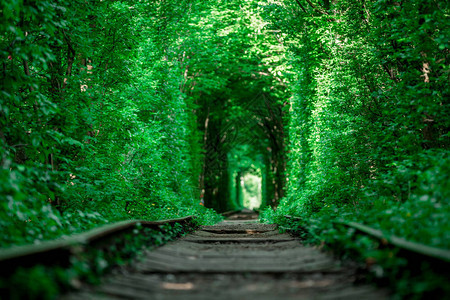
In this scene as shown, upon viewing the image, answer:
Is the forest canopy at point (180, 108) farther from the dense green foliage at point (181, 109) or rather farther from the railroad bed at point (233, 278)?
the railroad bed at point (233, 278)

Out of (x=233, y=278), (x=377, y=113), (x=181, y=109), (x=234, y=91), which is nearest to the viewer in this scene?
(x=233, y=278)

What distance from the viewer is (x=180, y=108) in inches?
766

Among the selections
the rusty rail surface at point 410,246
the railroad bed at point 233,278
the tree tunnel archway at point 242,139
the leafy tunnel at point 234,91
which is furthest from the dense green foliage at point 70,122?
the tree tunnel archway at point 242,139

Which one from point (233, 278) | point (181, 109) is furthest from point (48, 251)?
point (181, 109)

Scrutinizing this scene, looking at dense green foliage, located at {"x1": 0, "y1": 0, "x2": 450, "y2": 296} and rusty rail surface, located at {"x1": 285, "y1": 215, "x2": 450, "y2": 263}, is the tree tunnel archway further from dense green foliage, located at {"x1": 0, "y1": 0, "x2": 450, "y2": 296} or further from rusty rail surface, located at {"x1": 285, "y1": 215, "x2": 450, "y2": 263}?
rusty rail surface, located at {"x1": 285, "y1": 215, "x2": 450, "y2": 263}

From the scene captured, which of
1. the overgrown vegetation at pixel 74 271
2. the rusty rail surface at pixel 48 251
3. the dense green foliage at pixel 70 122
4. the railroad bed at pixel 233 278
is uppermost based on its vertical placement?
the dense green foliage at pixel 70 122

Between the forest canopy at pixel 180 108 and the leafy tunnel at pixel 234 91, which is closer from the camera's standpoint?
the forest canopy at pixel 180 108

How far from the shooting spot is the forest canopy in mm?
6055

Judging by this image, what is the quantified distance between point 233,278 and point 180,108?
15.4m

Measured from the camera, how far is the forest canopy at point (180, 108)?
6055mm

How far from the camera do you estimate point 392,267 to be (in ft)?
13.2

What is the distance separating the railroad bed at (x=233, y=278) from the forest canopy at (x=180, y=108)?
1014 millimetres

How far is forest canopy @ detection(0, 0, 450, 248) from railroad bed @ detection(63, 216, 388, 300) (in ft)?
3.33

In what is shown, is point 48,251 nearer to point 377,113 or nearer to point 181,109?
point 377,113
